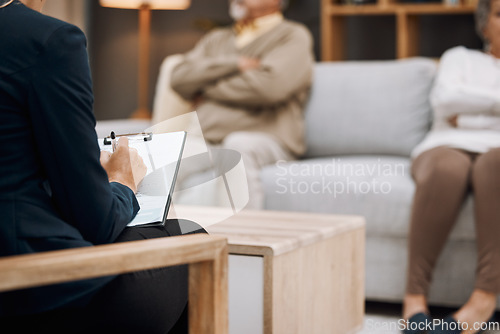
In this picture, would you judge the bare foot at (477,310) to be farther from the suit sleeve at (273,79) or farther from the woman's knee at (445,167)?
the suit sleeve at (273,79)

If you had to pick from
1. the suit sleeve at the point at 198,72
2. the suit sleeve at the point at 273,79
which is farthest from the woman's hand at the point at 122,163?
the suit sleeve at the point at 198,72

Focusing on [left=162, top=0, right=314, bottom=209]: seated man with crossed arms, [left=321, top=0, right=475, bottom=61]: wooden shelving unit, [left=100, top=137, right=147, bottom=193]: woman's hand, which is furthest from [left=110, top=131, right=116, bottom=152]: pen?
[left=321, top=0, right=475, bottom=61]: wooden shelving unit

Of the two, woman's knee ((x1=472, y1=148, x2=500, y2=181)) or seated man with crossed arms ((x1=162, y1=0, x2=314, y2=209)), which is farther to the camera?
seated man with crossed arms ((x1=162, y1=0, x2=314, y2=209))

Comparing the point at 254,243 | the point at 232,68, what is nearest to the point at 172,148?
the point at 254,243

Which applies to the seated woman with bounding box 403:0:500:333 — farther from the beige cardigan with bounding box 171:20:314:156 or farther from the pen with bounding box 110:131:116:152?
the pen with bounding box 110:131:116:152

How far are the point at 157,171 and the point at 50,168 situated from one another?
29 centimetres

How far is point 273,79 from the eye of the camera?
123 inches

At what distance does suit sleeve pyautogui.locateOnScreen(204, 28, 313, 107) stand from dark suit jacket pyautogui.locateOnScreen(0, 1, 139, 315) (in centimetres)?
209

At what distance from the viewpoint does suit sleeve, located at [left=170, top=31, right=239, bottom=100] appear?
3.24 meters

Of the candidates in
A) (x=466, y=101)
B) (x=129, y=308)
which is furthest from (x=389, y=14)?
(x=129, y=308)

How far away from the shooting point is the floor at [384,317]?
2.28 meters

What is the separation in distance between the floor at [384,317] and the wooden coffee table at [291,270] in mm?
212

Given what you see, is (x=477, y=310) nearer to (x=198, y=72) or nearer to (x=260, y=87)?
(x=260, y=87)

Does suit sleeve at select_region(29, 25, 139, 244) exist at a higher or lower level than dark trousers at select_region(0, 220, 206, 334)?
higher
